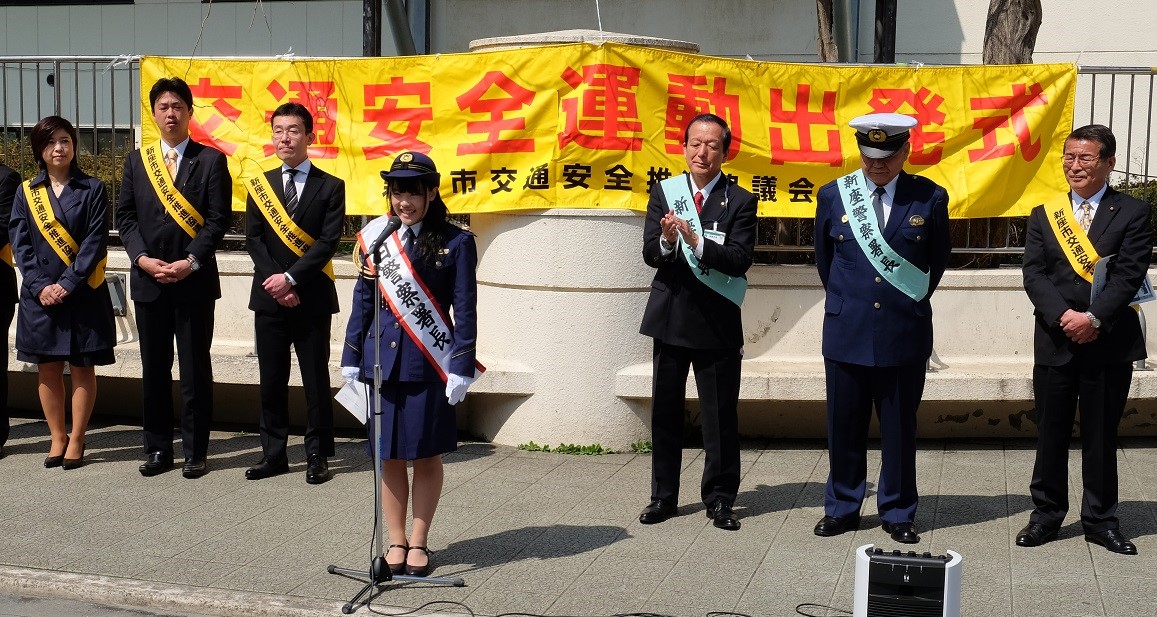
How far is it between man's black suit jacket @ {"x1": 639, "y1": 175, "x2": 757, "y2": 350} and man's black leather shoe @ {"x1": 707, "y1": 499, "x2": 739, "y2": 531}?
77cm

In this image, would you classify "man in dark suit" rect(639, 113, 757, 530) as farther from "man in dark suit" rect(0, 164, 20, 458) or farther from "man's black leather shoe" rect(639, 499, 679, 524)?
"man in dark suit" rect(0, 164, 20, 458)

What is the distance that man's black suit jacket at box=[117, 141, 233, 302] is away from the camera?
23.6 ft

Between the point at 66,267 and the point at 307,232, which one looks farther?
the point at 66,267

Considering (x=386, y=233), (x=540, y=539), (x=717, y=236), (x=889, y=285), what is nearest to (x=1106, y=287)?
(x=889, y=285)

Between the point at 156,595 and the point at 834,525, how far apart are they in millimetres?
3049

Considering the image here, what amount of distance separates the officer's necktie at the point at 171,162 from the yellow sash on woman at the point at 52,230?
694 millimetres

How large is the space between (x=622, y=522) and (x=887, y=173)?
6.87 ft

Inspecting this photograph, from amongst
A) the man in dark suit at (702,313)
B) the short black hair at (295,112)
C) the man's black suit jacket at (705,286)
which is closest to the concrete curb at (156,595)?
the man in dark suit at (702,313)

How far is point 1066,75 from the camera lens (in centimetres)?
798

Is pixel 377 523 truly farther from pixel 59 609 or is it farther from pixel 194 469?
pixel 194 469

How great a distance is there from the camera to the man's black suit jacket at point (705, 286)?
20.4 feet

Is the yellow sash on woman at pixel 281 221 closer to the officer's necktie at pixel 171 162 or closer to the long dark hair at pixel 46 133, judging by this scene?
the officer's necktie at pixel 171 162

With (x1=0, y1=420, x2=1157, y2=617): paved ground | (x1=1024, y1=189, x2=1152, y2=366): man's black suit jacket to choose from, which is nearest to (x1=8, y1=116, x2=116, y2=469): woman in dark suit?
(x1=0, y1=420, x2=1157, y2=617): paved ground

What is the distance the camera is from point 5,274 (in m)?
7.76
